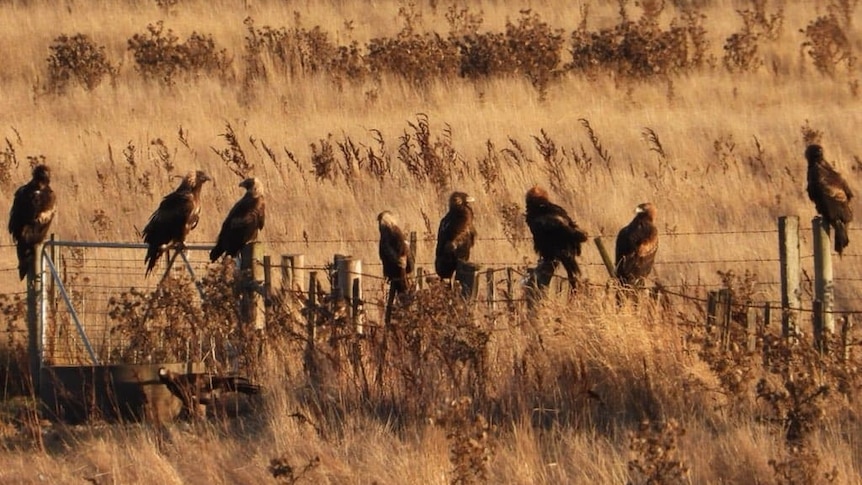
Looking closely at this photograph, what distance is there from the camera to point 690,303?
10.1 metres

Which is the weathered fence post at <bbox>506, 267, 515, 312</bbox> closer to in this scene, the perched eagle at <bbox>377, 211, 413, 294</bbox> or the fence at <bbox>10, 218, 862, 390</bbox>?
the fence at <bbox>10, 218, 862, 390</bbox>

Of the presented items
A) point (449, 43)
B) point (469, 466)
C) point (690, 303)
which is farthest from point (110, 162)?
point (469, 466)

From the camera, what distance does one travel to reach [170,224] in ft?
33.2

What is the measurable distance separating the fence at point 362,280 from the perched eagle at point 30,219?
0.71ft

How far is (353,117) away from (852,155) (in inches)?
231

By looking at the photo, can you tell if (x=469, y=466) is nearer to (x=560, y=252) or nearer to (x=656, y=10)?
(x=560, y=252)

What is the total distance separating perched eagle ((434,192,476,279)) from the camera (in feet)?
33.5

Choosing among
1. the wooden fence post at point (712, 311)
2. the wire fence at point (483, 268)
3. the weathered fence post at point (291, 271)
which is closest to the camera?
the wooden fence post at point (712, 311)

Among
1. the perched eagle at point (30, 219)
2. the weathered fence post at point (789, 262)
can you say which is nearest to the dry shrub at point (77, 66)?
the perched eagle at point (30, 219)

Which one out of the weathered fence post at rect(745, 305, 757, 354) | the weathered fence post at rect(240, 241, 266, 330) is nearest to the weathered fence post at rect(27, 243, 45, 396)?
the weathered fence post at rect(240, 241, 266, 330)

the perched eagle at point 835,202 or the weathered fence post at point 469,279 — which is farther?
the perched eagle at point 835,202

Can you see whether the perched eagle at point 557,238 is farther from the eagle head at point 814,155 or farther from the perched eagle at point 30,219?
the perched eagle at point 30,219

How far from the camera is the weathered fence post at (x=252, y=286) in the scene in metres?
8.51

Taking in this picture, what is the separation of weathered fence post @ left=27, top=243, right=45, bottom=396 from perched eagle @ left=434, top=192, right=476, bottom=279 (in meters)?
2.74
